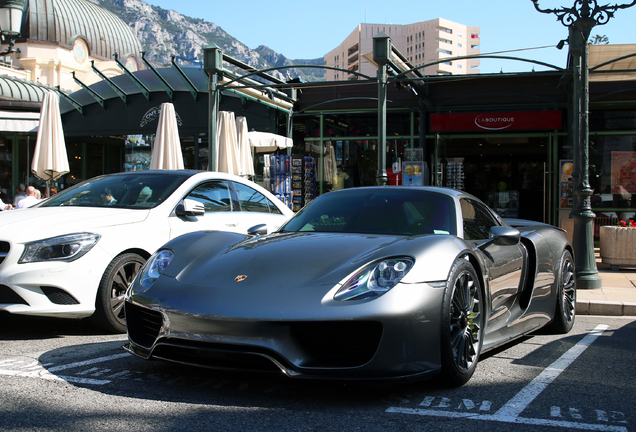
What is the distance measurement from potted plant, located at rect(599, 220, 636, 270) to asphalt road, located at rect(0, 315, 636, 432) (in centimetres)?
662

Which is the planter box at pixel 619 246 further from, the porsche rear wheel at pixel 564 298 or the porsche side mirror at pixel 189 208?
the porsche side mirror at pixel 189 208

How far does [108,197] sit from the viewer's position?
616cm

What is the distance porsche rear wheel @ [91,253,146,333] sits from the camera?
519 cm

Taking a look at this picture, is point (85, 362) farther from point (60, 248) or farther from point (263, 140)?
point (263, 140)

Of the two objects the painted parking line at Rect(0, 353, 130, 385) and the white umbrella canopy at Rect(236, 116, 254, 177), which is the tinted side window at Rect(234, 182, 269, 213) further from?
the white umbrella canopy at Rect(236, 116, 254, 177)

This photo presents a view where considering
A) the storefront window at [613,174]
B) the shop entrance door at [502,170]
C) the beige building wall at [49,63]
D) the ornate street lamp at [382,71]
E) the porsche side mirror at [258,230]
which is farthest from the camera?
the beige building wall at [49,63]

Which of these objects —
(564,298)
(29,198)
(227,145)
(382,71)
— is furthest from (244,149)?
(564,298)

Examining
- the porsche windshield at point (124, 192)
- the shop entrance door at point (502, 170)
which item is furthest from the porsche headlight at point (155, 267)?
the shop entrance door at point (502, 170)

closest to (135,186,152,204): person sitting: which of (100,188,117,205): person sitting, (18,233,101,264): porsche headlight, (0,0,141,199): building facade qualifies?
(100,188,117,205): person sitting

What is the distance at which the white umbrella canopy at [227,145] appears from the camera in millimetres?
13625

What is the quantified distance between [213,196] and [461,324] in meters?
3.64

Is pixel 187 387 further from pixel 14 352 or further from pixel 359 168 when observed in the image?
pixel 359 168

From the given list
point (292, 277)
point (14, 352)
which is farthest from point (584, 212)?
point (14, 352)

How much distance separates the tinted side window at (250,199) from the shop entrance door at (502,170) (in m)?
10.2
